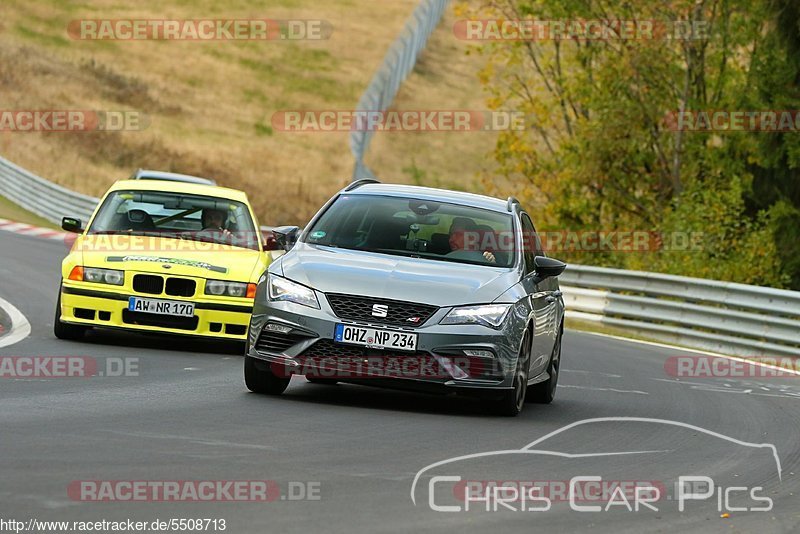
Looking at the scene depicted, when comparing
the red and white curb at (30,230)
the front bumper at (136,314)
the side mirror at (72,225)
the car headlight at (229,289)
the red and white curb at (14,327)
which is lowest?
the red and white curb at (30,230)

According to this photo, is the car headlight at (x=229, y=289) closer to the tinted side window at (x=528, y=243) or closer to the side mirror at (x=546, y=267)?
the tinted side window at (x=528, y=243)

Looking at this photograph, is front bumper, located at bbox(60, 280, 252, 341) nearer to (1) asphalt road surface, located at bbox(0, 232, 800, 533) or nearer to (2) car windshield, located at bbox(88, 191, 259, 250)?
(1) asphalt road surface, located at bbox(0, 232, 800, 533)

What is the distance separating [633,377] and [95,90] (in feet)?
164

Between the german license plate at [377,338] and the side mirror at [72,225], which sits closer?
the german license plate at [377,338]

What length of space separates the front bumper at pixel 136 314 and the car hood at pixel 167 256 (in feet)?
0.85

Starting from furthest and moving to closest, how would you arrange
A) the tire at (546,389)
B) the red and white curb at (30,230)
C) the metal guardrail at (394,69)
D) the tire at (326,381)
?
the metal guardrail at (394,69)
the red and white curb at (30,230)
the tire at (546,389)
the tire at (326,381)

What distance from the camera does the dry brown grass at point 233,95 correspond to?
53.2 metres

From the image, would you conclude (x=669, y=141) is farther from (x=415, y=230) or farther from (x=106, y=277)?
(x=415, y=230)

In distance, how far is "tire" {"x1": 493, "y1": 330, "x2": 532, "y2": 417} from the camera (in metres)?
10.9

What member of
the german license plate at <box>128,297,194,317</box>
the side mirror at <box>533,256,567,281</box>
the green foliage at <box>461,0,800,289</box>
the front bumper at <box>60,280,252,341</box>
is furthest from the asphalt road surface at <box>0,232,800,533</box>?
the green foliage at <box>461,0,800,289</box>

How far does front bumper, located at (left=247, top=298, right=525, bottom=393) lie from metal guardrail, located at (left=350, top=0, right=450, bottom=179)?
1400 inches

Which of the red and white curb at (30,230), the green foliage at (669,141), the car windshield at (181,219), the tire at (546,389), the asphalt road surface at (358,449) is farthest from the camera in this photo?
the red and white curb at (30,230)

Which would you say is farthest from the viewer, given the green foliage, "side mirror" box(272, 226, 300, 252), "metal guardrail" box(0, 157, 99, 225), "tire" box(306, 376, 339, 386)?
"metal guardrail" box(0, 157, 99, 225)

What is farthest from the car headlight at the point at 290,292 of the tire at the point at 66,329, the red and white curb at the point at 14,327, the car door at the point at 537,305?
the tire at the point at 66,329
